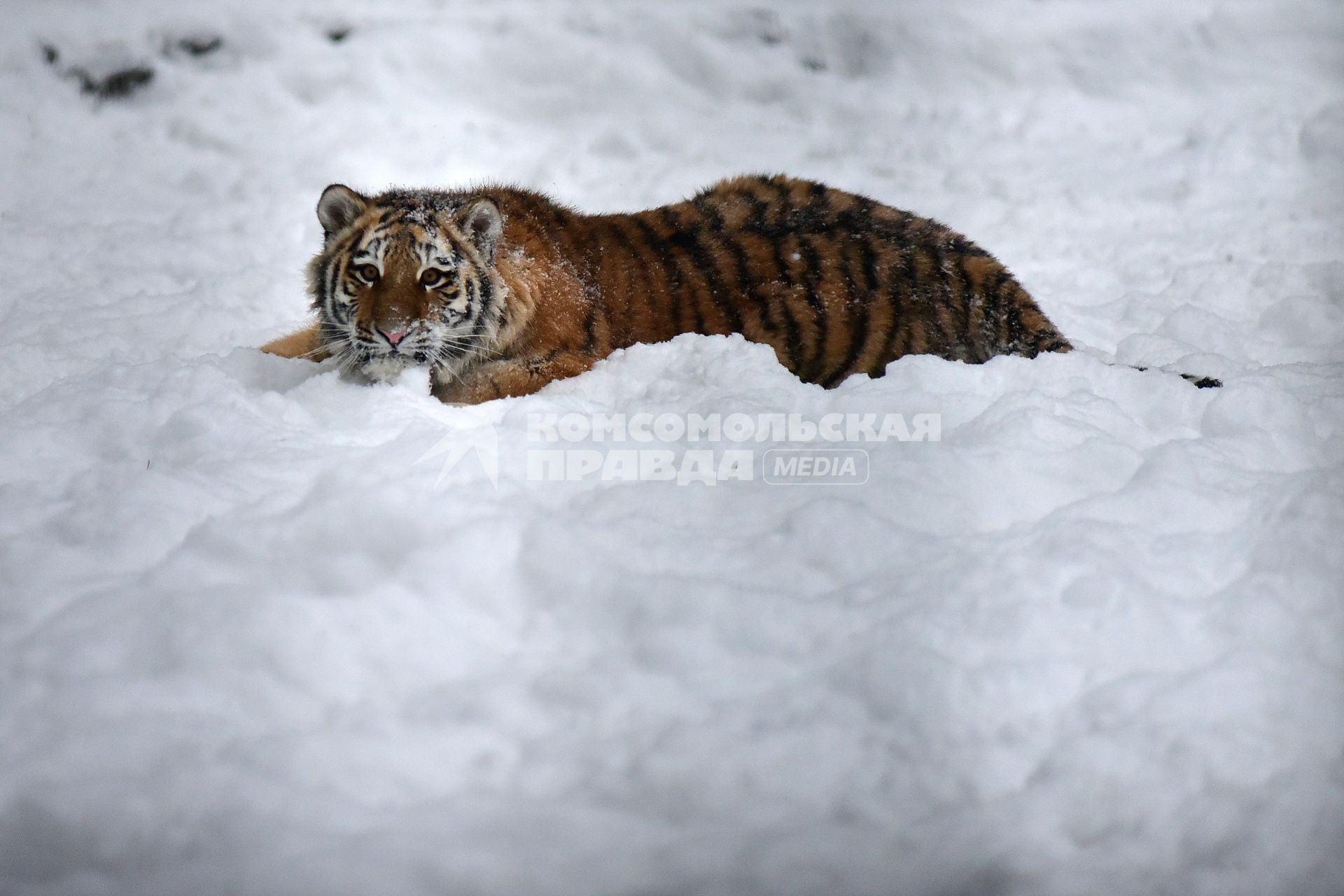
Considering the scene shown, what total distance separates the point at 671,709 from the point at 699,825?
233mm

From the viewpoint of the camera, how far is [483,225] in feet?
11.5

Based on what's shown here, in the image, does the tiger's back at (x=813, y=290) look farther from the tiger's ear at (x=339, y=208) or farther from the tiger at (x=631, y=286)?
the tiger's ear at (x=339, y=208)

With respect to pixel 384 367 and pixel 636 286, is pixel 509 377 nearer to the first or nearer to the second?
pixel 384 367

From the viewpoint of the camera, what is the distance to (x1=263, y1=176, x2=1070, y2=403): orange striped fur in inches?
135

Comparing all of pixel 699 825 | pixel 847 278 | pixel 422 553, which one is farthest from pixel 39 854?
pixel 847 278

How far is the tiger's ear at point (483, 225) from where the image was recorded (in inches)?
136

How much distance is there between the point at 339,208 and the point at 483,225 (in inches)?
18.9

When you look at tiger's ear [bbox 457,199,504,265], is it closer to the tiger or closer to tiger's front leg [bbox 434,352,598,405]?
the tiger

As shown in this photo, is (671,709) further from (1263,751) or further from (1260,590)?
(1260,590)

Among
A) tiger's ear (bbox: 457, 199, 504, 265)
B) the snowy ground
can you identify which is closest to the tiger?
tiger's ear (bbox: 457, 199, 504, 265)

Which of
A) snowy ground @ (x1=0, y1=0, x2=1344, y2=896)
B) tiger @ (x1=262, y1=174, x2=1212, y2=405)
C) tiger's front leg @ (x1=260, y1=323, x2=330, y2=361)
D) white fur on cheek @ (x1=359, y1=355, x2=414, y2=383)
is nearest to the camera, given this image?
snowy ground @ (x1=0, y1=0, x2=1344, y2=896)

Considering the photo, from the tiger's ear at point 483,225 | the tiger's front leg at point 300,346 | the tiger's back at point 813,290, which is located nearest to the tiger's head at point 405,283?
the tiger's ear at point 483,225

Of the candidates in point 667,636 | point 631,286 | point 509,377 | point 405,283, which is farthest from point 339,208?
point 667,636

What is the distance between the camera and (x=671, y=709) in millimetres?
1881
